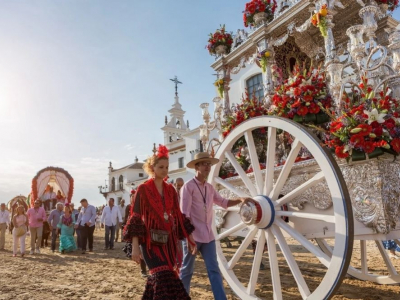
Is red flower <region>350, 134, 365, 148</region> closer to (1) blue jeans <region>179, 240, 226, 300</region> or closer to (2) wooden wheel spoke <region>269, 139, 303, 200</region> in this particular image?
(2) wooden wheel spoke <region>269, 139, 303, 200</region>

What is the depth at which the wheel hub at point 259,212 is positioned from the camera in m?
2.98

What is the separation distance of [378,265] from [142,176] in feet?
117

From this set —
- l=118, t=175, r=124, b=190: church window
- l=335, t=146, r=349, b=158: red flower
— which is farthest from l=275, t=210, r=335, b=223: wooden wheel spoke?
l=118, t=175, r=124, b=190: church window

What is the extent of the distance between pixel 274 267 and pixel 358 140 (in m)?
1.30

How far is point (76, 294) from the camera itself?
456 cm

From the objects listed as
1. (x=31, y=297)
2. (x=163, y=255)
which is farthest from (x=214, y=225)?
(x=31, y=297)

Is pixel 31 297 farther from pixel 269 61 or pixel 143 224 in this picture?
pixel 269 61

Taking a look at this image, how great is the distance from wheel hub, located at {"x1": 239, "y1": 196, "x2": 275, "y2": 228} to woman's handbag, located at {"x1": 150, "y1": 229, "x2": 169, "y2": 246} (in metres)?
0.78

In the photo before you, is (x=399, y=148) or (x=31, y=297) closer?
(x=399, y=148)

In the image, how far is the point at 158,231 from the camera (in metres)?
2.76

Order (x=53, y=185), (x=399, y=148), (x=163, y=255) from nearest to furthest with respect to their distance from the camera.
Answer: (x=399, y=148) → (x=163, y=255) → (x=53, y=185)

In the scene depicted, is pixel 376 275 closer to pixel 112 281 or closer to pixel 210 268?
pixel 210 268

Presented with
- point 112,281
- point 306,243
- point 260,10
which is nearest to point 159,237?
point 306,243

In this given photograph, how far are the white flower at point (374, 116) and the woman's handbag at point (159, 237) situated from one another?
1.86 m
